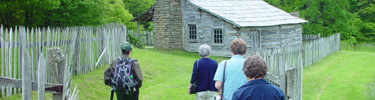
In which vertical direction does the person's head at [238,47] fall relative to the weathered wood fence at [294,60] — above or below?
above

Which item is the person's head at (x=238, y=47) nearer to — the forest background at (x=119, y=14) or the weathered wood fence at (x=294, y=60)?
the weathered wood fence at (x=294, y=60)

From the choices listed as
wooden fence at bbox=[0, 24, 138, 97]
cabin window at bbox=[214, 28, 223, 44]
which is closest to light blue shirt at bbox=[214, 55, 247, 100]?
wooden fence at bbox=[0, 24, 138, 97]

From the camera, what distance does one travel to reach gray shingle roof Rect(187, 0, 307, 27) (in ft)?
74.0

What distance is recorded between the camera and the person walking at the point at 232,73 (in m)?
5.09

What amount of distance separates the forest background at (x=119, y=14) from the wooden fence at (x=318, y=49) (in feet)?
29.4

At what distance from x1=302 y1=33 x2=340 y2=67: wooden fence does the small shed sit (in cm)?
265

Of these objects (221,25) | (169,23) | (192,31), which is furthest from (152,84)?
(169,23)

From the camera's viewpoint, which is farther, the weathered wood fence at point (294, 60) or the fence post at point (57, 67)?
the weathered wood fence at point (294, 60)

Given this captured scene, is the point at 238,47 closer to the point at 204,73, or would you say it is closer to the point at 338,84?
the point at 204,73

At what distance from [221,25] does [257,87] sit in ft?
65.1

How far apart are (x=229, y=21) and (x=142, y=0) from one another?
145 ft

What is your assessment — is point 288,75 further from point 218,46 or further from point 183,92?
point 218,46

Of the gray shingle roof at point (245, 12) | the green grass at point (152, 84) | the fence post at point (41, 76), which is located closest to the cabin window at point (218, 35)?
the gray shingle roof at point (245, 12)

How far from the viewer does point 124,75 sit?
598cm
